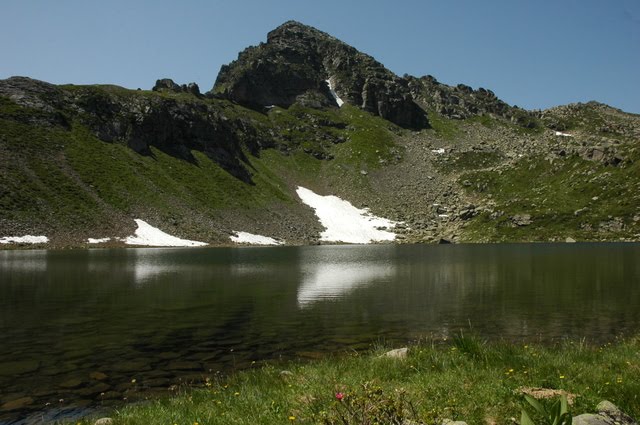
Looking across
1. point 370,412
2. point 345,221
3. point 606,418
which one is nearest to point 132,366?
point 370,412

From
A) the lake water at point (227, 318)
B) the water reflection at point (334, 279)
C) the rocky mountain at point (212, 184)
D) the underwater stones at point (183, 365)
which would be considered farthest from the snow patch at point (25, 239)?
the underwater stones at point (183, 365)

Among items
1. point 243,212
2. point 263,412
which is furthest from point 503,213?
point 263,412

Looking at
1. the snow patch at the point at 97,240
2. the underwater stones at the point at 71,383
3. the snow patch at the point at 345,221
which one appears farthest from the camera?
the snow patch at the point at 345,221

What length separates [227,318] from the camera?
90.4ft

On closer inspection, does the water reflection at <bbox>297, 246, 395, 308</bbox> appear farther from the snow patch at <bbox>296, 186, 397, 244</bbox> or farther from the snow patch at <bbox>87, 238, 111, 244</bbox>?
the snow patch at <bbox>296, 186, 397, 244</bbox>

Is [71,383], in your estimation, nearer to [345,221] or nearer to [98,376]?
[98,376]

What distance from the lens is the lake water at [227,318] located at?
16719 mm

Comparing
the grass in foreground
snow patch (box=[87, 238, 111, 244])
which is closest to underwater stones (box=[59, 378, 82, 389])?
the grass in foreground

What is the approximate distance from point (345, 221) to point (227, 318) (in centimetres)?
12971

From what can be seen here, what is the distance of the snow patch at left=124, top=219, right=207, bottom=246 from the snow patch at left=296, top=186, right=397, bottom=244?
143ft

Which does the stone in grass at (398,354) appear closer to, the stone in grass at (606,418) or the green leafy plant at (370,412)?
the green leafy plant at (370,412)

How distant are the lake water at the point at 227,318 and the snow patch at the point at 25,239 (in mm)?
49531

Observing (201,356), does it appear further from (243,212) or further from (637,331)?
(243,212)

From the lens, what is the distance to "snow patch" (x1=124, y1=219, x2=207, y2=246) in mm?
108625
